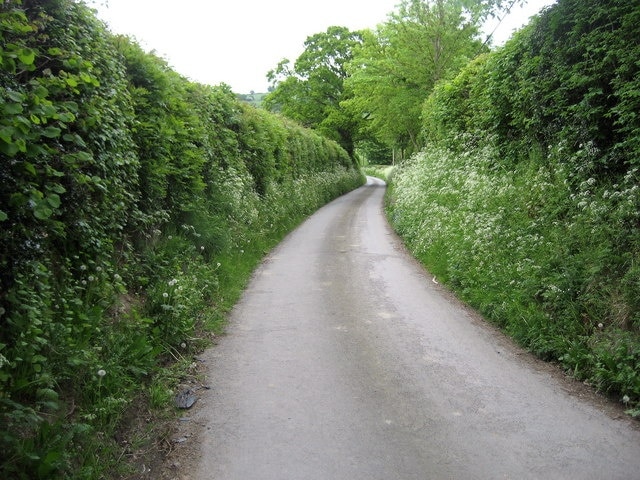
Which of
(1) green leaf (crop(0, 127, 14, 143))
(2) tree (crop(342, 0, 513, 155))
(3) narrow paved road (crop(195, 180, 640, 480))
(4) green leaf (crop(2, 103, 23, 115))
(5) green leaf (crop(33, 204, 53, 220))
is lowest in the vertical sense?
(3) narrow paved road (crop(195, 180, 640, 480))

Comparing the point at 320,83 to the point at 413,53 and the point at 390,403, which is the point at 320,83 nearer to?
the point at 413,53

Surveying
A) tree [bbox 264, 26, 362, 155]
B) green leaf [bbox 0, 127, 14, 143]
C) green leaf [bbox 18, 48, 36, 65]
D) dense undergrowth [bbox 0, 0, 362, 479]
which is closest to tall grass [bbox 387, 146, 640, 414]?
dense undergrowth [bbox 0, 0, 362, 479]

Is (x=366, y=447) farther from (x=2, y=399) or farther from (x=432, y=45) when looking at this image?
(x=432, y=45)

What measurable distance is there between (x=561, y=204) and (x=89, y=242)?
6.84m

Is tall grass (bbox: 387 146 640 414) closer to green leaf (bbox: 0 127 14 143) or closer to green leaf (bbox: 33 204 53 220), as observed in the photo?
green leaf (bbox: 33 204 53 220)

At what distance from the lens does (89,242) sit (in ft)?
15.3

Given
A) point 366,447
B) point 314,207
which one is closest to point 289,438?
point 366,447

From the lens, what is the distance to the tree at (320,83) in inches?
1596

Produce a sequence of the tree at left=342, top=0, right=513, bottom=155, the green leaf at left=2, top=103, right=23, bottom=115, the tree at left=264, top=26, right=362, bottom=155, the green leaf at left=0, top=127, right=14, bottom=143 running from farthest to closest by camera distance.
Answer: the tree at left=264, top=26, right=362, bottom=155, the tree at left=342, top=0, right=513, bottom=155, the green leaf at left=2, top=103, right=23, bottom=115, the green leaf at left=0, top=127, right=14, bottom=143

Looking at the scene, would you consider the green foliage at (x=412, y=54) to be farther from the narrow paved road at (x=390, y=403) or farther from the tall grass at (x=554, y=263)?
the narrow paved road at (x=390, y=403)

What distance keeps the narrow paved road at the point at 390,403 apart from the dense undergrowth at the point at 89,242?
859mm

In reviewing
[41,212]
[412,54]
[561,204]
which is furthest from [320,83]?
[41,212]

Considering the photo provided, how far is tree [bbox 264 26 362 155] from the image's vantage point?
40.5 metres

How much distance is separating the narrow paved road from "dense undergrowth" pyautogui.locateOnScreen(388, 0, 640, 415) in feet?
1.69
